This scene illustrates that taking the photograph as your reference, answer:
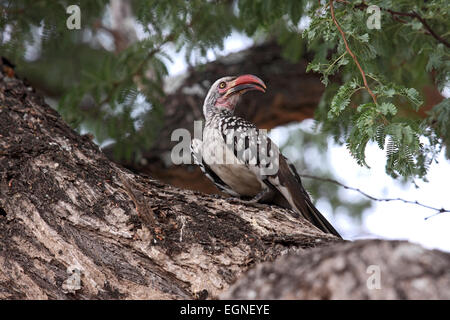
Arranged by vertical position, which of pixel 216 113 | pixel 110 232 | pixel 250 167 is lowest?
pixel 110 232

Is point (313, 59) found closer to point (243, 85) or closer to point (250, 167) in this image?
point (243, 85)

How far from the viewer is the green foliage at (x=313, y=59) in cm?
284

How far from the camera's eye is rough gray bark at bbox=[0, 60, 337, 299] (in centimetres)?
257

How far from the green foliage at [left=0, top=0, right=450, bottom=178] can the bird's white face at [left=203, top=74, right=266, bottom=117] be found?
36 centimetres

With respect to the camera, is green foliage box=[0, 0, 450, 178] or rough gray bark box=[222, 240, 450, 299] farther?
green foliage box=[0, 0, 450, 178]

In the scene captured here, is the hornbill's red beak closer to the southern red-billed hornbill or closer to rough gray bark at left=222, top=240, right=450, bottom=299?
the southern red-billed hornbill

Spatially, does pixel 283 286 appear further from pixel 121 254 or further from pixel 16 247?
pixel 16 247

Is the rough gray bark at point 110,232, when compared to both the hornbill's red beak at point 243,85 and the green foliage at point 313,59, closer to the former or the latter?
the green foliage at point 313,59

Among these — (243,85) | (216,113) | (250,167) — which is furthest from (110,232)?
(243,85)

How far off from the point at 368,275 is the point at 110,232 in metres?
1.48

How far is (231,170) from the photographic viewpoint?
13.0ft

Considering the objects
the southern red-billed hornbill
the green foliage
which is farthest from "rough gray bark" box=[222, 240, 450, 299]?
the southern red-billed hornbill

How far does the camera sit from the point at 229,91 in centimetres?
471

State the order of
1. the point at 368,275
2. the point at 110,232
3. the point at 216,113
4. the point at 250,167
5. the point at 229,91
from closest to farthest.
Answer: the point at 368,275 → the point at 110,232 → the point at 250,167 → the point at 216,113 → the point at 229,91
